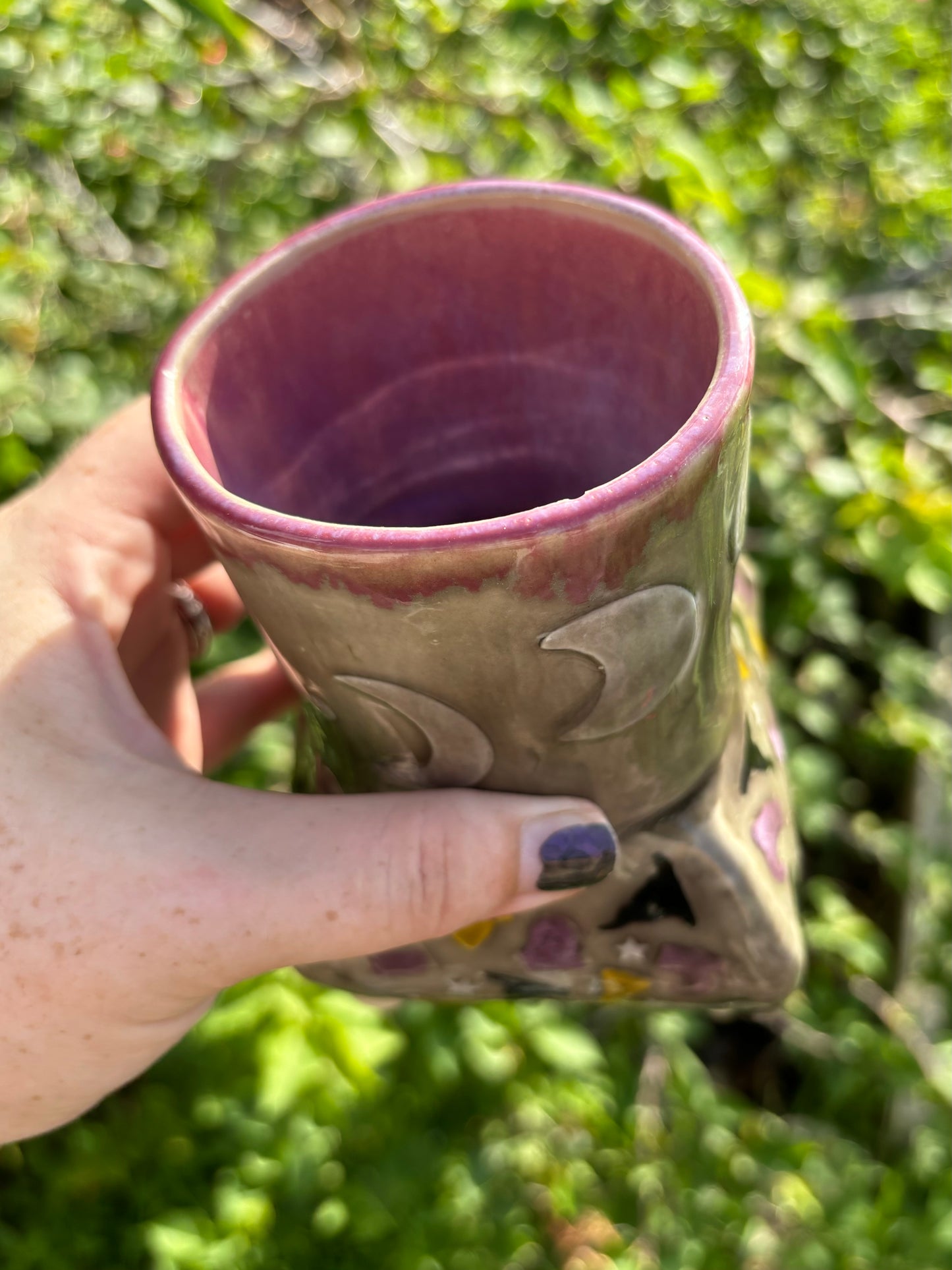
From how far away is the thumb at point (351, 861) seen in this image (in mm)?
736

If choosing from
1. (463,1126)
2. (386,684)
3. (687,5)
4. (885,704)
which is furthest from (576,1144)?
(687,5)

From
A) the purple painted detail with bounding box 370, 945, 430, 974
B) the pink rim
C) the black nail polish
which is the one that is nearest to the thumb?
the black nail polish

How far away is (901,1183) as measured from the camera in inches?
61.1

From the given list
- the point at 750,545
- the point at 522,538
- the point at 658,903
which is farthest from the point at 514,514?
the point at 750,545

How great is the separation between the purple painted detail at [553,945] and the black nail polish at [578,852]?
108 millimetres

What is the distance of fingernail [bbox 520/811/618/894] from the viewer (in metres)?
0.73

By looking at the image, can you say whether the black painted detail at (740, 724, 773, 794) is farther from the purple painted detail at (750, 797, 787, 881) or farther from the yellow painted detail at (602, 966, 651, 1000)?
the yellow painted detail at (602, 966, 651, 1000)

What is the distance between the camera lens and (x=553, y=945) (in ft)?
2.83

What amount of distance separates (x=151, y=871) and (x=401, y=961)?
25 cm

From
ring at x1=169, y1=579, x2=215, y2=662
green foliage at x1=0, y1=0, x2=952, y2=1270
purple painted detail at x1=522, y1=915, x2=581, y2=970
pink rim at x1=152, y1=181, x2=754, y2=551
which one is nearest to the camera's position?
pink rim at x1=152, y1=181, x2=754, y2=551

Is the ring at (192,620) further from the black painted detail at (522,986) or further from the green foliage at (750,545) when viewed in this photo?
the black painted detail at (522,986)

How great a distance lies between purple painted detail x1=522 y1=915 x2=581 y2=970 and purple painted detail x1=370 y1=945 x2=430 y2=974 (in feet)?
0.29

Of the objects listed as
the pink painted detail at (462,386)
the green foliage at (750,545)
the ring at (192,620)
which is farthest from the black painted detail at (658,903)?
the ring at (192,620)

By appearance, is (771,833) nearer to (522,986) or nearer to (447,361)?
(522,986)
